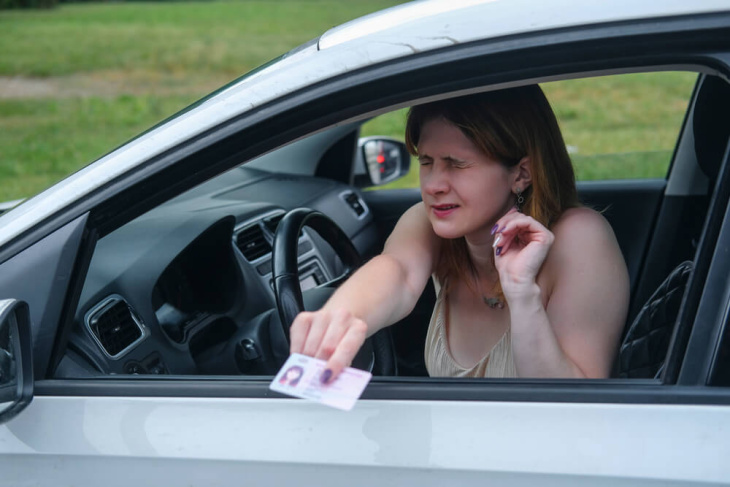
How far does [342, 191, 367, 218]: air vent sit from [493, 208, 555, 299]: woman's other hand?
181cm

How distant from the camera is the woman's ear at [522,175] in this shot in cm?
187

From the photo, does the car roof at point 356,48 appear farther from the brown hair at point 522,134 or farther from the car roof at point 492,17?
the brown hair at point 522,134

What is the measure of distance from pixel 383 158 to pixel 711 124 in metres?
1.63

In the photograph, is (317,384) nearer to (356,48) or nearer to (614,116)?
(356,48)

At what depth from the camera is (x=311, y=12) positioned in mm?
23797

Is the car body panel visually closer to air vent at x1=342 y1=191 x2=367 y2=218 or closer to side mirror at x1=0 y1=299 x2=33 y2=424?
side mirror at x1=0 y1=299 x2=33 y2=424

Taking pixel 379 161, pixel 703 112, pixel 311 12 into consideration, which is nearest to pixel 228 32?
pixel 311 12

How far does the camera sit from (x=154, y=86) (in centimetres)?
1252

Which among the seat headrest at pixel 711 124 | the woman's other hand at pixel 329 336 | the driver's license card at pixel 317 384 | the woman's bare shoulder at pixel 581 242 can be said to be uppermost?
the seat headrest at pixel 711 124

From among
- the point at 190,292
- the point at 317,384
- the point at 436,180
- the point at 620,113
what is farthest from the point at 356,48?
the point at 620,113

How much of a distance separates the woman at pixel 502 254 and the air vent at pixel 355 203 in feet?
4.26

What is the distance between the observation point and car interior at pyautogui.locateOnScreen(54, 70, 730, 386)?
6.09ft

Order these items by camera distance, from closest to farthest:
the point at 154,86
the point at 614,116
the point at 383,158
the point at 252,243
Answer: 1. the point at 252,243
2. the point at 383,158
3. the point at 614,116
4. the point at 154,86

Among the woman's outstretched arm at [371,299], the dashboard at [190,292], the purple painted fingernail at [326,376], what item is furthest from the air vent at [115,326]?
the purple painted fingernail at [326,376]
